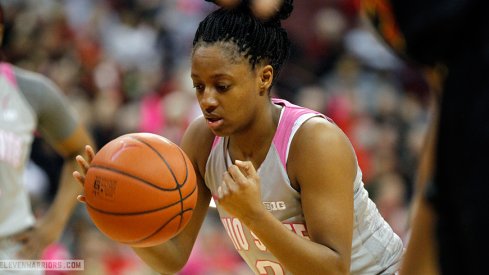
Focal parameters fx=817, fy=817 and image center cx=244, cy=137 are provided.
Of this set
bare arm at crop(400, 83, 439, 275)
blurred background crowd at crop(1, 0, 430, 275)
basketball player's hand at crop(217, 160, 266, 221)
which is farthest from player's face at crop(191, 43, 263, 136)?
blurred background crowd at crop(1, 0, 430, 275)

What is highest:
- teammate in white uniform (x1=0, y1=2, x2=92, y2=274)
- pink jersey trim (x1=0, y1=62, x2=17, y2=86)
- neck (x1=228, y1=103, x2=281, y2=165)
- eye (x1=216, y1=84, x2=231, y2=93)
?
eye (x1=216, y1=84, x2=231, y2=93)

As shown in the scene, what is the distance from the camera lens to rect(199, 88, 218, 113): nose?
3.44m

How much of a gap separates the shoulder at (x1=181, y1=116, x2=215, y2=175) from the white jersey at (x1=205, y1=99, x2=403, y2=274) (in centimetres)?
5

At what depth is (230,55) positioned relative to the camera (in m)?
3.47

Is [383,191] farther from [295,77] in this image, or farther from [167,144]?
[167,144]

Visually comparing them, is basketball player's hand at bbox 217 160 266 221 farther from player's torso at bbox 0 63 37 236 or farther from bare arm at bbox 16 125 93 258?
bare arm at bbox 16 125 93 258

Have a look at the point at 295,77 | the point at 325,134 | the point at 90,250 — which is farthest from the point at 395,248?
the point at 295,77

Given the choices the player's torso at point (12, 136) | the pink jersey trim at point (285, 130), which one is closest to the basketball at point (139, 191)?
the pink jersey trim at point (285, 130)

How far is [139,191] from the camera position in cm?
337

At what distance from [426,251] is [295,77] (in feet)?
29.6

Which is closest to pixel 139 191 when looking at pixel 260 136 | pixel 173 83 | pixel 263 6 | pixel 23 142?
pixel 260 136

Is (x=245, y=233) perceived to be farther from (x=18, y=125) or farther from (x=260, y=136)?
(x=18, y=125)

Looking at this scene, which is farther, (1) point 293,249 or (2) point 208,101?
(2) point 208,101

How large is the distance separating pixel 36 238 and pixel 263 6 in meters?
2.23
